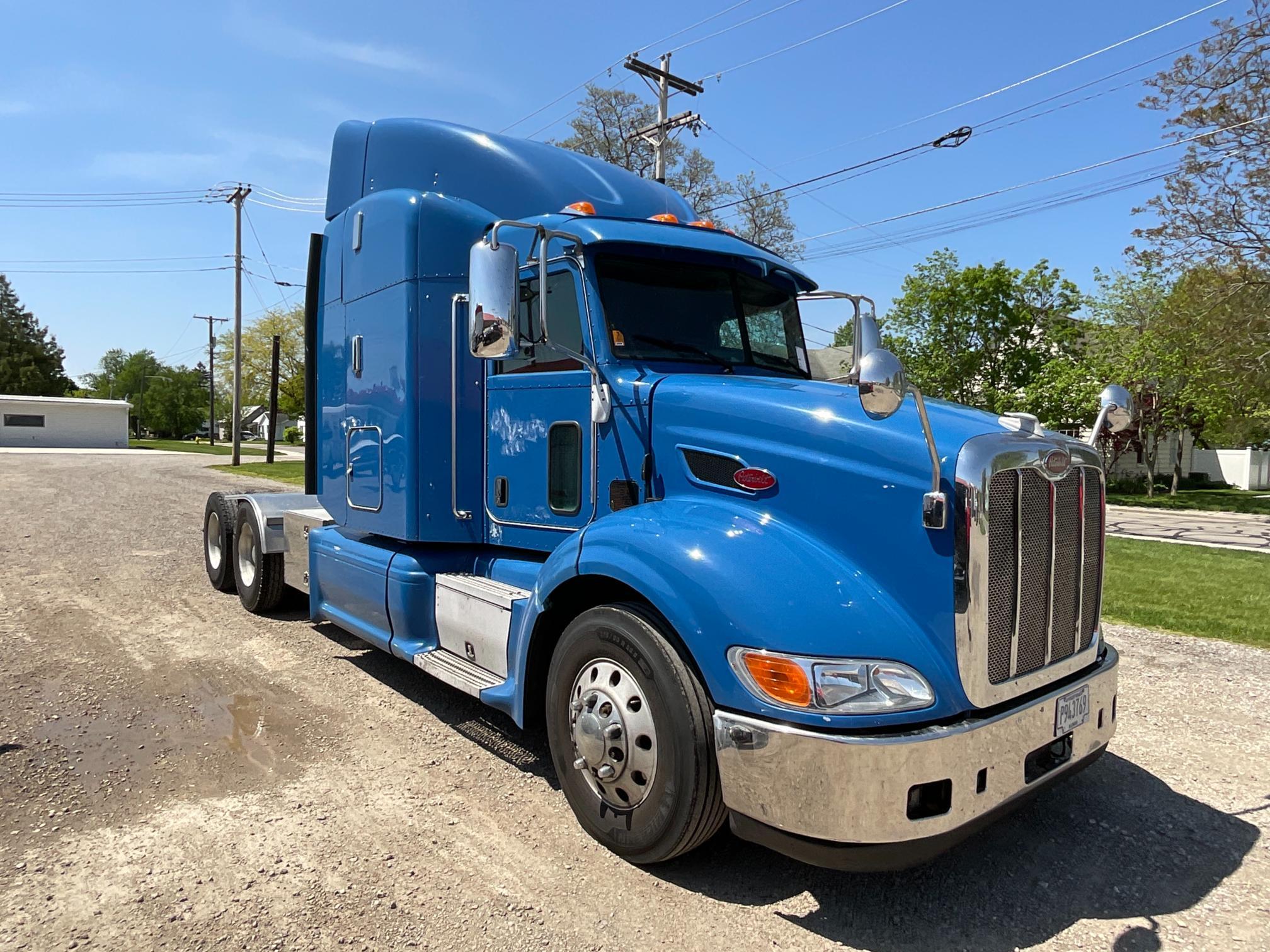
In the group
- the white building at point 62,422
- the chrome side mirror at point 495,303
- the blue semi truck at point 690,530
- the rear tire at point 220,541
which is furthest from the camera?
the white building at point 62,422

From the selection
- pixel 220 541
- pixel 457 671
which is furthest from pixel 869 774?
pixel 220 541

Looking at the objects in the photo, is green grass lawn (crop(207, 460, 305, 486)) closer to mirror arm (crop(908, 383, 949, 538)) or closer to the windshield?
the windshield

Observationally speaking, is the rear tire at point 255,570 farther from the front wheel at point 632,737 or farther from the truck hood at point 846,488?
the truck hood at point 846,488

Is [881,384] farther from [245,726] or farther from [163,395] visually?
[163,395]

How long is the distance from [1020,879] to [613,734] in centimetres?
168

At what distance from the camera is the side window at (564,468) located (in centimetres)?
420

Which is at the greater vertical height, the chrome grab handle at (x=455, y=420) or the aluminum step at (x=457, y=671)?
the chrome grab handle at (x=455, y=420)

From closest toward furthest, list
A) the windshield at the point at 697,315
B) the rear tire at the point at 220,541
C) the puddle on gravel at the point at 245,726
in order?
the windshield at the point at 697,315
the puddle on gravel at the point at 245,726
the rear tire at the point at 220,541

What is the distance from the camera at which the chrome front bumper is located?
2686mm

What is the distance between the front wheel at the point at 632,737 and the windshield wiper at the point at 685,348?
1381mm

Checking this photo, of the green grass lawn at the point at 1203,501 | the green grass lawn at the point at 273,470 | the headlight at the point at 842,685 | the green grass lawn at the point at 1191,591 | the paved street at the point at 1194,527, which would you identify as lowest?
the green grass lawn at the point at 1203,501

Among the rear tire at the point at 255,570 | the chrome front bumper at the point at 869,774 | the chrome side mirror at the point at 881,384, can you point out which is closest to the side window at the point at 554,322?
the chrome side mirror at the point at 881,384

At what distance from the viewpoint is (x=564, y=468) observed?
4.29 m

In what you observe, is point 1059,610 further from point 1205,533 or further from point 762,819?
point 1205,533
